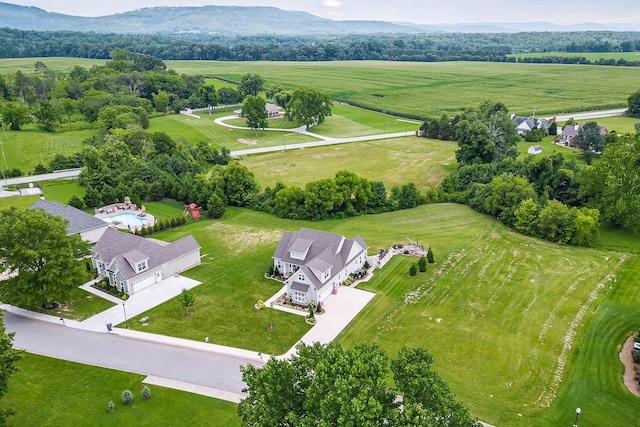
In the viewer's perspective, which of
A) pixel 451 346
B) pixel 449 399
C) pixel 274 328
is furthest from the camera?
pixel 274 328

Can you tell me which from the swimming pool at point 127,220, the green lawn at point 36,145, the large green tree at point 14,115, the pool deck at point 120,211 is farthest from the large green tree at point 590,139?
the large green tree at point 14,115

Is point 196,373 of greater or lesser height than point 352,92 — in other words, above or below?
below

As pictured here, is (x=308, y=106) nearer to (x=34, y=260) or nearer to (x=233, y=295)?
(x=233, y=295)

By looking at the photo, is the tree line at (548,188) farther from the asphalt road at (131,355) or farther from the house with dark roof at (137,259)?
the asphalt road at (131,355)

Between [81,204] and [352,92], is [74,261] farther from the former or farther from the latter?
[352,92]

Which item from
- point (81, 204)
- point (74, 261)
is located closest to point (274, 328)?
point (74, 261)

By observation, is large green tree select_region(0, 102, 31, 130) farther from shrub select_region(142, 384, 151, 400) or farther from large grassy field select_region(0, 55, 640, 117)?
shrub select_region(142, 384, 151, 400)
